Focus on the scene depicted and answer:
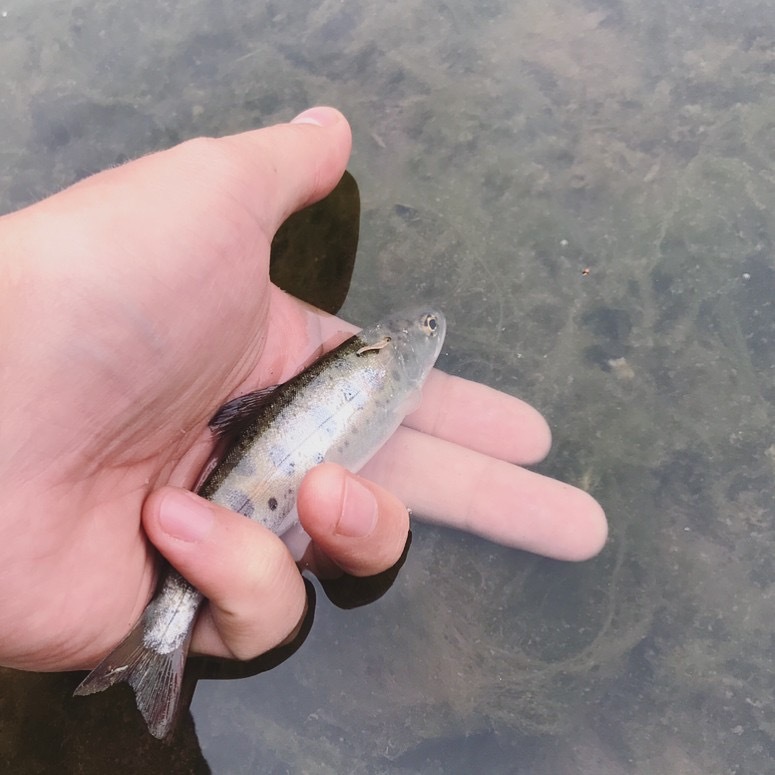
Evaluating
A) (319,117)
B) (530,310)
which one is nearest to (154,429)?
(319,117)

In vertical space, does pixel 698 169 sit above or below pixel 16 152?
below

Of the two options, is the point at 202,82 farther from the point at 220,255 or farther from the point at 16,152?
the point at 220,255

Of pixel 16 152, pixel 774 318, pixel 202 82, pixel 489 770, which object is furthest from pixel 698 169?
pixel 16 152

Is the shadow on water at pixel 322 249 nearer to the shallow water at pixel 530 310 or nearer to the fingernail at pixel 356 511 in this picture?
the shallow water at pixel 530 310

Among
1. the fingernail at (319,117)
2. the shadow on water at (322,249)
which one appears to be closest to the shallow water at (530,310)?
the shadow on water at (322,249)

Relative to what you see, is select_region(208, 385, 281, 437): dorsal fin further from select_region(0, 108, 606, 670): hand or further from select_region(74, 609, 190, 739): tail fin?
select_region(74, 609, 190, 739): tail fin
